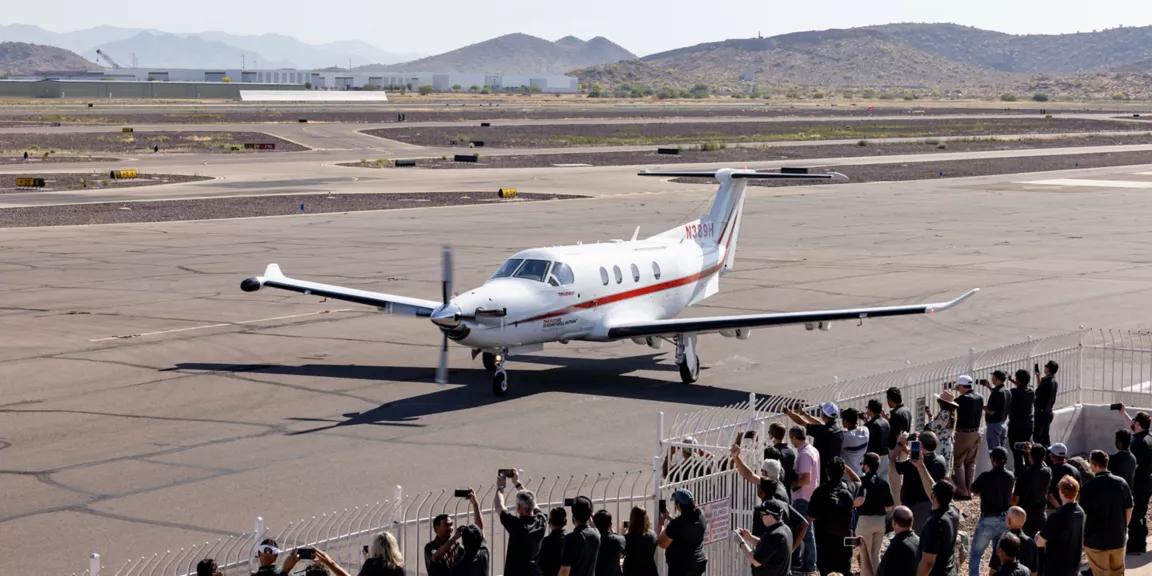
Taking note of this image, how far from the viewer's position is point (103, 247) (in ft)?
146

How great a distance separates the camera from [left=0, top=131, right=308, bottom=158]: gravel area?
93.1 metres

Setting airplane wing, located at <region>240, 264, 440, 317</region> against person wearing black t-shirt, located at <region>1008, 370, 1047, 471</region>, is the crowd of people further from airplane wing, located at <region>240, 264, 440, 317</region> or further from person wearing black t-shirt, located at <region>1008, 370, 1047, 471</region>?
airplane wing, located at <region>240, 264, 440, 317</region>

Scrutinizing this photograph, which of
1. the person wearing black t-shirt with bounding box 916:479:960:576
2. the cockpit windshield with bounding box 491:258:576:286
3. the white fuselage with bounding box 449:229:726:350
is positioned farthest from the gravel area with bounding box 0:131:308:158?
the person wearing black t-shirt with bounding box 916:479:960:576

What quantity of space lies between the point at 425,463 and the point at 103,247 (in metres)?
29.9

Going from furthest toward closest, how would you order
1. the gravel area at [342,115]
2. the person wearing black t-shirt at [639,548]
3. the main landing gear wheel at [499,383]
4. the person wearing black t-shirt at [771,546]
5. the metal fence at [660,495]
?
the gravel area at [342,115] → the main landing gear wheel at [499,383] → the metal fence at [660,495] → the person wearing black t-shirt at [771,546] → the person wearing black t-shirt at [639,548]

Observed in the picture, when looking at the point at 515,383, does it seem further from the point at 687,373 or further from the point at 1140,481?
the point at 1140,481

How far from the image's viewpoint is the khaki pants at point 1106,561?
535 inches

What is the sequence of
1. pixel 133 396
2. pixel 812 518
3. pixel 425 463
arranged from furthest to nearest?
pixel 133 396
pixel 425 463
pixel 812 518

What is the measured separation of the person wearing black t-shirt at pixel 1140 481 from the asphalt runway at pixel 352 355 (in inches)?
264

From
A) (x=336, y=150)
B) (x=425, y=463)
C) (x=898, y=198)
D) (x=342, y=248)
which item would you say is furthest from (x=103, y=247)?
(x=336, y=150)

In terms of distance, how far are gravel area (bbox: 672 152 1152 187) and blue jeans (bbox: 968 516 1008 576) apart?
60668mm

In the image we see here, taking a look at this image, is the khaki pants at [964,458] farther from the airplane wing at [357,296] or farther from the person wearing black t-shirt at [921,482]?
the airplane wing at [357,296]

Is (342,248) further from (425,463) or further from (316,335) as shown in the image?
(425,463)

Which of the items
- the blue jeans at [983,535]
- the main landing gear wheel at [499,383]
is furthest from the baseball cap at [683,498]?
the main landing gear wheel at [499,383]
